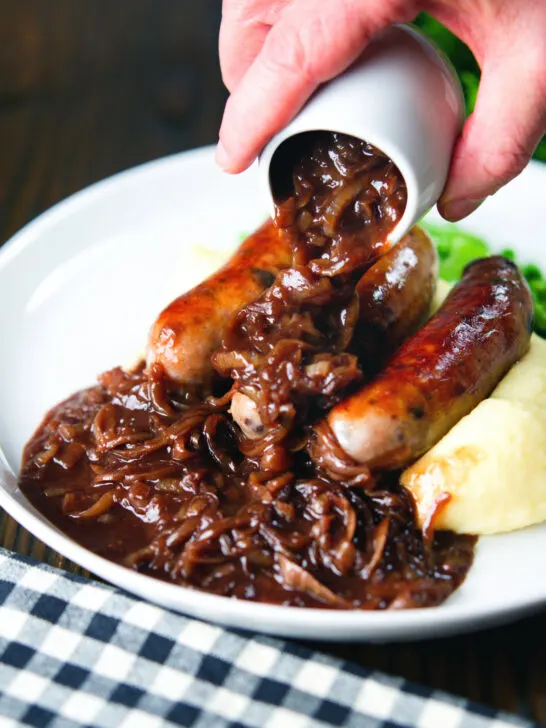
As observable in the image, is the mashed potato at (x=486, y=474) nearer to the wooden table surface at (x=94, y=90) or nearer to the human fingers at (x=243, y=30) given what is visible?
the human fingers at (x=243, y=30)

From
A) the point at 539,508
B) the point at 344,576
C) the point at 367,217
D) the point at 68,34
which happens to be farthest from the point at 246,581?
the point at 68,34

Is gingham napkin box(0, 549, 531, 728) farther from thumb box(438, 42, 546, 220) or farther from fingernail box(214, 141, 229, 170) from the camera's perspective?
thumb box(438, 42, 546, 220)

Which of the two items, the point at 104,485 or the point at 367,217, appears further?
the point at 104,485

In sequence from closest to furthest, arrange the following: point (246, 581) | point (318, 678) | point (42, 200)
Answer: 1. point (318, 678)
2. point (246, 581)
3. point (42, 200)

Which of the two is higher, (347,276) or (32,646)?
(347,276)

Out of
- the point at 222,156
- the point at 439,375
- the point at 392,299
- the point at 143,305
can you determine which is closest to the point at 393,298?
the point at 392,299

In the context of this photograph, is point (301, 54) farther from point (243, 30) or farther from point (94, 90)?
point (94, 90)

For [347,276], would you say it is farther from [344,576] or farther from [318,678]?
[318,678]

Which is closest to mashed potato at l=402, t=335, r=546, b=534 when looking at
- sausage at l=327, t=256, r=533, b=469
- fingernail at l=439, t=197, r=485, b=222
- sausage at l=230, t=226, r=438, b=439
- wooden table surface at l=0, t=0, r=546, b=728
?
sausage at l=327, t=256, r=533, b=469
